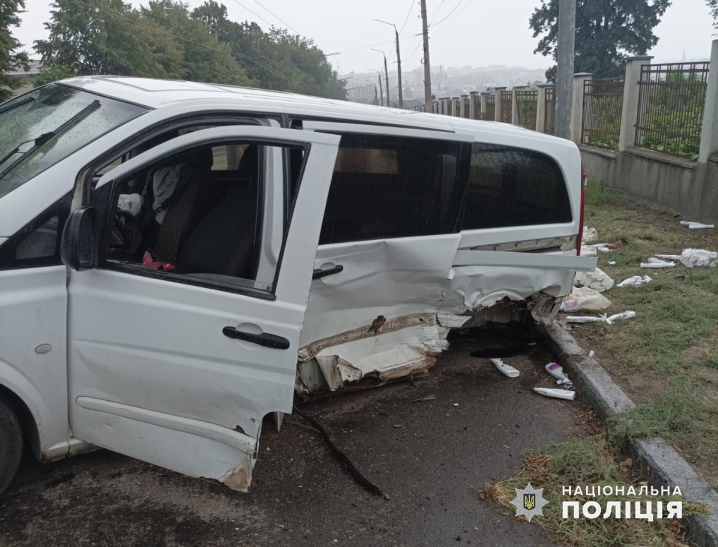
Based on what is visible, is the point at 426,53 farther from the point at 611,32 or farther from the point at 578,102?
the point at 578,102

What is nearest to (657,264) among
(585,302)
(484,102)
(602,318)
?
(585,302)

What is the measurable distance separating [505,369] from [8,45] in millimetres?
18400

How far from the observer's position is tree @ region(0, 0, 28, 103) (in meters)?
17.1

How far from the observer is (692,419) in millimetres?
3715

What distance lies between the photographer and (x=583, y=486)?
3.21 m

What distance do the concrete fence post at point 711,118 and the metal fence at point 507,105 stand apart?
1090cm

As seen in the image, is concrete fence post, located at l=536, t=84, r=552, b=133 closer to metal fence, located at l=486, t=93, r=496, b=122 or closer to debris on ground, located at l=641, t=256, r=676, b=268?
metal fence, located at l=486, t=93, r=496, b=122

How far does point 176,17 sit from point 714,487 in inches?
1986

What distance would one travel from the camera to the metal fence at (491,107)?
74.4 ft


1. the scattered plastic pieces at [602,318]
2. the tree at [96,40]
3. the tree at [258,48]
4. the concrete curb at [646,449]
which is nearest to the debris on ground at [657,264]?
the scattered plastic pieces at [602,318]

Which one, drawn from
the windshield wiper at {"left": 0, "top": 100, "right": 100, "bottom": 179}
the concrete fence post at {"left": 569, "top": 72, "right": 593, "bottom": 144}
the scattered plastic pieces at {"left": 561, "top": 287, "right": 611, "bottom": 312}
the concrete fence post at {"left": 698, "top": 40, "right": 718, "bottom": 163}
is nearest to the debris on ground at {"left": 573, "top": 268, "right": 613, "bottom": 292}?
the scattered plastic pieces at {"left": 561, "top": 287, "right": 611, "bottom": 312}

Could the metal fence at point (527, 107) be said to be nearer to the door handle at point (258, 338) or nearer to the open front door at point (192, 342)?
the open front door at point (192, 342)

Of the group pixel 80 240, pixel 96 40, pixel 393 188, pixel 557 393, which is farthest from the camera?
pixel 96 40

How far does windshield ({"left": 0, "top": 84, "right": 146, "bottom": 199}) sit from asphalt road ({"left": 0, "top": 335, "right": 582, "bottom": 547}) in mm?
1462
